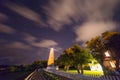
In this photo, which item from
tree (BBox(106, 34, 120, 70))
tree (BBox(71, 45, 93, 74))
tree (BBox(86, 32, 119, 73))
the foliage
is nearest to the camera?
tree (BBox(106, 34, 120, 70))

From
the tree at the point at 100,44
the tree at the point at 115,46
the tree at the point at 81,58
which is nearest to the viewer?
the tree at the point at 115,46

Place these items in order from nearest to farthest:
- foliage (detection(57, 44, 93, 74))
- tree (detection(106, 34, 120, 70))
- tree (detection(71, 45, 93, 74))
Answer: tree (detection(106, 34, 120, 70)) < tree (detection(71, 45, 93, 74)) < foliage (detection(57, 44, 93, 74))

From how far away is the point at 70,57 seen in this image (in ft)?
214

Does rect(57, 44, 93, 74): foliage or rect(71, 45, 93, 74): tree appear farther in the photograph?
rect(57, 44, 93, 74): foliage

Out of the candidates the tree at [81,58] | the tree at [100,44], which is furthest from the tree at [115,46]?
the tree at [81,58]

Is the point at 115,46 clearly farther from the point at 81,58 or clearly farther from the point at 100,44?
the point at 81,58

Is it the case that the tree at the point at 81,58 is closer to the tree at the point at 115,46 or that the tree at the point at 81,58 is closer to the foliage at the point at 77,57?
the foliage at the point at 77,57

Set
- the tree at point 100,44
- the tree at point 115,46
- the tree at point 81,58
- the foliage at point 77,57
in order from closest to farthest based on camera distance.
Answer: the tree at point 115,46
the tree at point 100,44
the tree at point 81,58
the foliage at point 77,57

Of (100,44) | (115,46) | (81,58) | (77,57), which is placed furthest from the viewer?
(77,57)

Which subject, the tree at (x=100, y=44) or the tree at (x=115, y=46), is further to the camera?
the tree at (x=100, y=44)

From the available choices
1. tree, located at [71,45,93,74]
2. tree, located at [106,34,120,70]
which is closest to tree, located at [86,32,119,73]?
tree, located at [106,34,120,70]

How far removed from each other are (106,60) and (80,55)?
1131 cm

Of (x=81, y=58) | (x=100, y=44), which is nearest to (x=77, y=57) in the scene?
(x=81, y=58)

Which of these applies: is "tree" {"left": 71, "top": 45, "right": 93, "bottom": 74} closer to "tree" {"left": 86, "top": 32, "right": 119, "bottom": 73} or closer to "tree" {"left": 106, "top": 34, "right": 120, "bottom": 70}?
"tree" {"left": 86, "top": 32, "right": 119, "bottom": 73}
